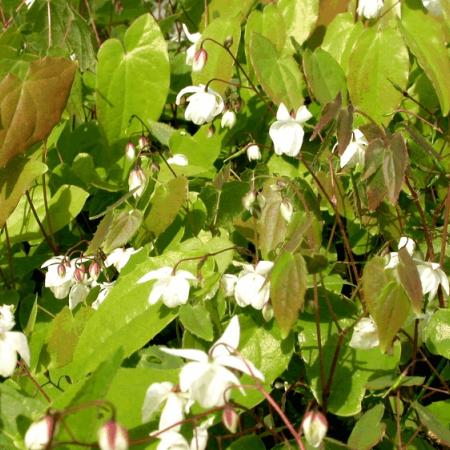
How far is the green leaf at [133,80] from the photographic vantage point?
5.96 ft

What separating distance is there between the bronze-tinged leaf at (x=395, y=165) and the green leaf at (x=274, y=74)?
0.47 meters

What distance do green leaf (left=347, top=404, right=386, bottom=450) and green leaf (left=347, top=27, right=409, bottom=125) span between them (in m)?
0.71

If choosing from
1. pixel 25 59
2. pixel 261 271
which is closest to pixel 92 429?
pixel 261 271

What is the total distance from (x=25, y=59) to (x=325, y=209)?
672mm

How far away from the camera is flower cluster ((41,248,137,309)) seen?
4.80 ft

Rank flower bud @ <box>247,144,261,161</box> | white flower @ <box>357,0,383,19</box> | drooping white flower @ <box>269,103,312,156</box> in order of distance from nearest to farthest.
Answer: drooping white flower @ <box>269,103,312,156</box>
flower bud @ <box>247,144,261,161</box>
white flower @ <box>357,0,383,19</box>

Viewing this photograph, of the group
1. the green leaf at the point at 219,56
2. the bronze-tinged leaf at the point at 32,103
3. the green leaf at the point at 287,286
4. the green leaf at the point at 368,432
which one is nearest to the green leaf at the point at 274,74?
the green leaf at the point at 219,56

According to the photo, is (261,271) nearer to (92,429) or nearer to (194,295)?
(194,295)

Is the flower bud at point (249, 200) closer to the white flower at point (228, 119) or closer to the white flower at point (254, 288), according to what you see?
the white flower at point (254, 288)

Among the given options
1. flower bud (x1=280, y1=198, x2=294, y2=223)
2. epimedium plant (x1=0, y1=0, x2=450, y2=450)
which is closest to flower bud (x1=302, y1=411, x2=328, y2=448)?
epimedium plant (x1=0, y1=0, x2=450, y2=450)

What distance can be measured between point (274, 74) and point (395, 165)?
55 cm

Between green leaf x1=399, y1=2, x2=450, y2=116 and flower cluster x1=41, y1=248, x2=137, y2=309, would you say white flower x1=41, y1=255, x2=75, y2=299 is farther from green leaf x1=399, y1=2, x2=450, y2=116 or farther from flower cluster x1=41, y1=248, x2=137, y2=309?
green leaf x1=399, y1=2, x2=450, y2=116

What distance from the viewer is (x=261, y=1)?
2213 millimetres

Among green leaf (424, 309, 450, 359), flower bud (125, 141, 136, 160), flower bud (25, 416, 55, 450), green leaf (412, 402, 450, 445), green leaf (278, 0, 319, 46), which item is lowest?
green leaf (424, 309, 450, 359)
